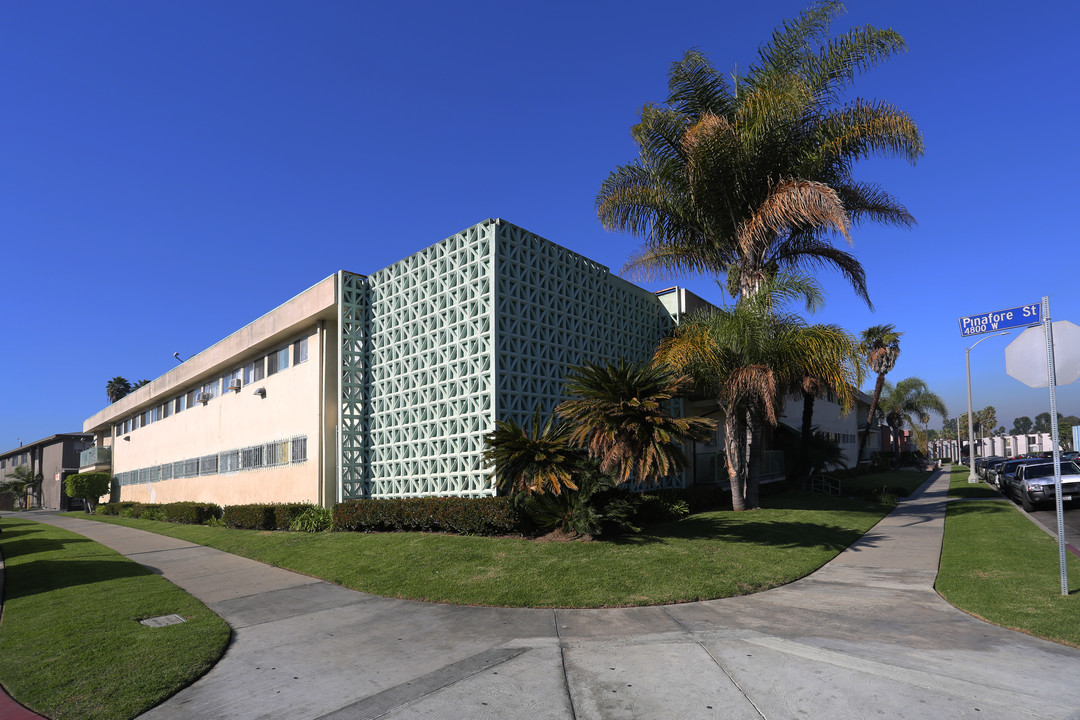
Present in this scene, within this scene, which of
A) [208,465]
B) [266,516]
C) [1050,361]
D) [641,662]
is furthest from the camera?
[208,465]

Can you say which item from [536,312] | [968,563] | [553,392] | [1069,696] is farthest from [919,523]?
[1069,696]

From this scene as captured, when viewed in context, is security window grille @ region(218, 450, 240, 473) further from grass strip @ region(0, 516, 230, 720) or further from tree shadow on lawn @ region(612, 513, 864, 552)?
tree shadow on lawn @ region(612, 513, 864, 552)

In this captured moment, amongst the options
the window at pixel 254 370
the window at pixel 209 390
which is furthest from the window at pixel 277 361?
the window at pixel 209 390

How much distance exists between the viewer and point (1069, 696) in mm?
4949

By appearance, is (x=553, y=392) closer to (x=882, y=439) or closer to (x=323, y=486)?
(x=323, y=486)

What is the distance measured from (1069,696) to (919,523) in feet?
42.4

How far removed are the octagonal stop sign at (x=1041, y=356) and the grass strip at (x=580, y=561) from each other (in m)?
4.43

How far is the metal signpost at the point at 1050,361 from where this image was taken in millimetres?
7961

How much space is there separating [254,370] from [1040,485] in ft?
86.7

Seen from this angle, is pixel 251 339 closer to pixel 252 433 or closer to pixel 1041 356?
pixel 252 433

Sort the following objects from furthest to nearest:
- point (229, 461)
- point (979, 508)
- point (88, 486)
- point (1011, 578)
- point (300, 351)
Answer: point (88, 486), point (229, 461), point (300, 351), point (979, 508), point (1011, 578)

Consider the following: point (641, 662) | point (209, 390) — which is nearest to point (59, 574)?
point (641, 662)

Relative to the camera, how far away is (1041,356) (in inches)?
325

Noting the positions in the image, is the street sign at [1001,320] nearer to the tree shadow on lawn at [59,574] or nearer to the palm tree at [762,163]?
the palm tree at [762,163]
